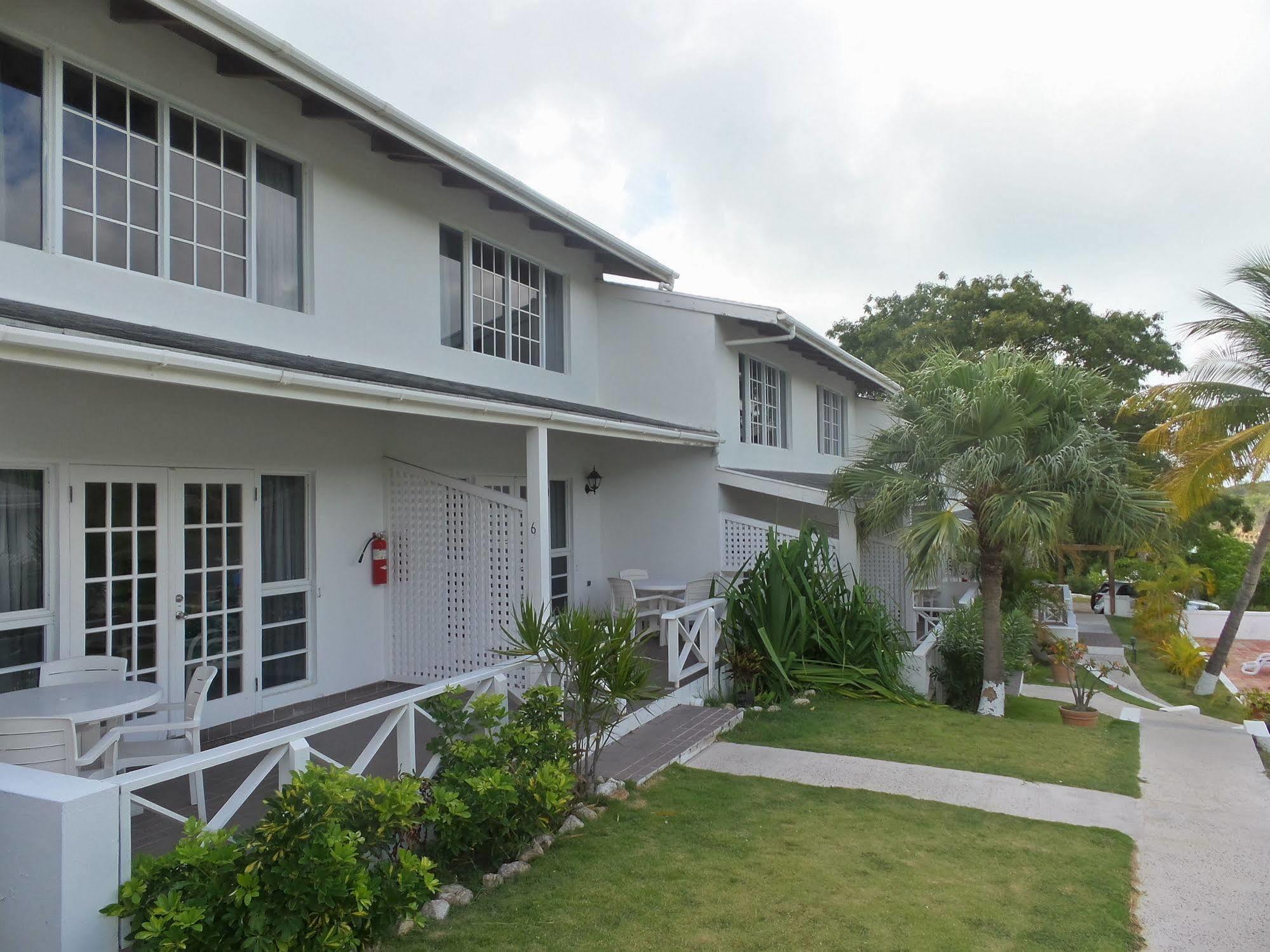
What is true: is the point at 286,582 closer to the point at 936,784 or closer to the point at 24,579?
the point at 24,579

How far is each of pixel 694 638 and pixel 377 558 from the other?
3.39m

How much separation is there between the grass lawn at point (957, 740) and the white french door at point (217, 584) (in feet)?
14.6

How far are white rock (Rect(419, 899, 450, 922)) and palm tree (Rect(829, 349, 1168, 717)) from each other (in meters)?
6.64

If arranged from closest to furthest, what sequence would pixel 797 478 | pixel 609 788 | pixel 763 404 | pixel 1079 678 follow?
pixel 609 788 → pixel 1079 678 → pixel 797 478 → pixel 763 404

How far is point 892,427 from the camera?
11500 millimetres

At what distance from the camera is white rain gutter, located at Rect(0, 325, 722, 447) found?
4.20 meters

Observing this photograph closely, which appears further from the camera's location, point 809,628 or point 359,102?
point 809,628

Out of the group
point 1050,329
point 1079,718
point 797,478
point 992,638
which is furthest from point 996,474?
point 1050,329

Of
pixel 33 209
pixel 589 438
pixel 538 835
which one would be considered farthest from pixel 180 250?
pixel 589 438

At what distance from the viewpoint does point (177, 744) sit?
5812mm

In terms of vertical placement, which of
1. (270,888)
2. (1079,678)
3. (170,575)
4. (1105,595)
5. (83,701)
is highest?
(170,575)

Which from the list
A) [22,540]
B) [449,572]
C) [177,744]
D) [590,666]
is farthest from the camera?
[449,572]

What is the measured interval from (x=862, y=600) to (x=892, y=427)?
2441 mm

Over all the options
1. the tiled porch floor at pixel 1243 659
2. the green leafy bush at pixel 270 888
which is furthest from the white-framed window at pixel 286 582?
the tiled porch floor at pixel 1243 659
